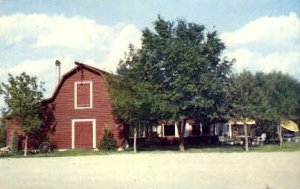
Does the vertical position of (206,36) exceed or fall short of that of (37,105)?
it exceeds it

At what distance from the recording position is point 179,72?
3772 centimetres

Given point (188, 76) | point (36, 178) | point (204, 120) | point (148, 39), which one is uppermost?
point (148, 39)

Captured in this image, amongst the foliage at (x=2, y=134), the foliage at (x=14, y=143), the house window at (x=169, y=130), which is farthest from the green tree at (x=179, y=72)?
the foliage at (x=2, y=134)

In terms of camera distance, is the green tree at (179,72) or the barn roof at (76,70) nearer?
the green tree at (179,72)

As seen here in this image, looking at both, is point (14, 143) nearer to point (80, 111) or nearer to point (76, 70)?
point (80, 111)

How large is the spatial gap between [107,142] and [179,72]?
8.13 metres

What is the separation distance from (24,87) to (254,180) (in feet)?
83.6

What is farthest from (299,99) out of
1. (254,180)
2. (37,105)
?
(254,180)

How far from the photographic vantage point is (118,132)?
39531 mm

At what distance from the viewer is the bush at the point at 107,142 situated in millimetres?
38219

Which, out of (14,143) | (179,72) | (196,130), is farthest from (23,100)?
(196,130)

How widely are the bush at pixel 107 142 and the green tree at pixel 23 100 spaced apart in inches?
208

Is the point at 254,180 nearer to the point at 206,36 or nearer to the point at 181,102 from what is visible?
the point at 181,102

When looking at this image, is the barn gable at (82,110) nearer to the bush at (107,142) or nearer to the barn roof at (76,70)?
the barn roof at (76,70)
